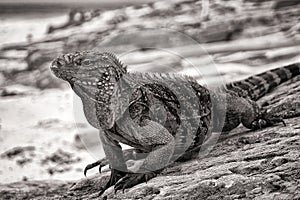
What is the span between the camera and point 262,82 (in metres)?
5.63

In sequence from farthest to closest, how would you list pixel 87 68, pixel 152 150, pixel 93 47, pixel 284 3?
pixel 284 3 < pixel 93 47 < pixel 152 150 < pixel 87 68

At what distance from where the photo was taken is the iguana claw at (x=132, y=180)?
12.8 ft

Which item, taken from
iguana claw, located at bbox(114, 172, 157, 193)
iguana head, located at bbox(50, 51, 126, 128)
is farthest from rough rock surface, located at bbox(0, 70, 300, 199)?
iguana head, located at bbox(50, 51, 126, 128)

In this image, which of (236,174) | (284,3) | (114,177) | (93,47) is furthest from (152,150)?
(284,3)

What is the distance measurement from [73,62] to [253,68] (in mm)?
3856

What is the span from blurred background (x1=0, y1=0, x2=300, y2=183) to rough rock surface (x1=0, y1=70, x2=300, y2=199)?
3.40 ft

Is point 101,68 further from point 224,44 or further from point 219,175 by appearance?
point 224,44

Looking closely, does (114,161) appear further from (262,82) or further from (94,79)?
(262,82)

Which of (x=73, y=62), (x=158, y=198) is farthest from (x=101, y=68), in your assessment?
(x=158, y=198)

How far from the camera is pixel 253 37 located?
762 centimetres

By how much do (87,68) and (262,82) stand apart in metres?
2.50

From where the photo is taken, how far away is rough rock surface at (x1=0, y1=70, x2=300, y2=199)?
141 inches

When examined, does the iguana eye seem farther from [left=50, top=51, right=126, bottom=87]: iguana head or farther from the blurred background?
the blurred background

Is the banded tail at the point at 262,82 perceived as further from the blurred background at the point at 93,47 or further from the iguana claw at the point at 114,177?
the iguana claw at the point at 114,177
